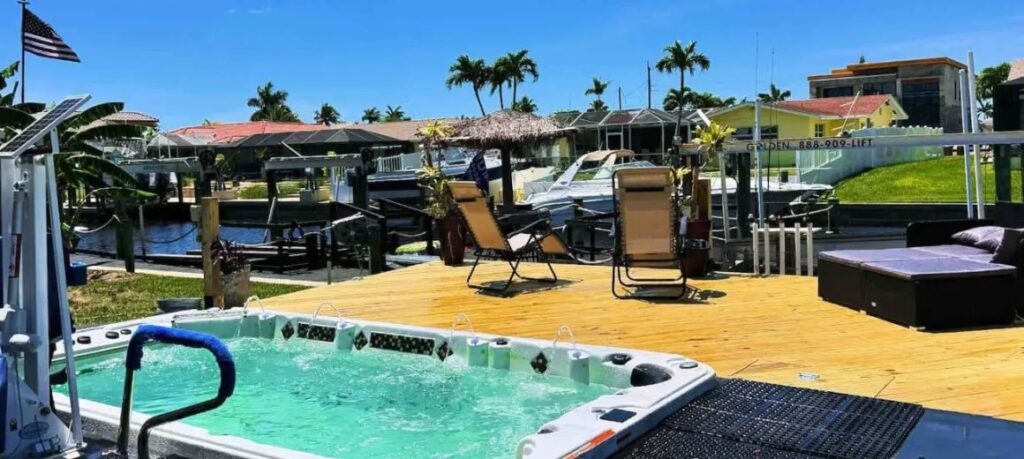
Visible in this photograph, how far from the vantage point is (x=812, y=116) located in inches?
1437

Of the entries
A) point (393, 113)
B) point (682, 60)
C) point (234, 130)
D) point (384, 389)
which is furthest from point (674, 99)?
point (384, 389)

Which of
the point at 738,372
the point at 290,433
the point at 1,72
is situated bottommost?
the point at 290,433

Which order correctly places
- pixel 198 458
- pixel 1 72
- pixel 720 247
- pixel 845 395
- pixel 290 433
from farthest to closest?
1. pixel 1 72
2. pixel 720 247
3. pixel 290 433
4. pixel 845 395
5. pixel 198 458

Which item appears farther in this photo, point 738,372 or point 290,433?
point 290,433

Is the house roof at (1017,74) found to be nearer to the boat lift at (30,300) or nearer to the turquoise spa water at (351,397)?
the turquoise spa water at (351,397)

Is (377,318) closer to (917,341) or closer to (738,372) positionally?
(738,372)

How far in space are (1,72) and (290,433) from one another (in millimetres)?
11875

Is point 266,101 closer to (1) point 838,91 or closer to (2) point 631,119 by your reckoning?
(2) point 631,119

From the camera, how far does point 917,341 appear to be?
15.0 ft

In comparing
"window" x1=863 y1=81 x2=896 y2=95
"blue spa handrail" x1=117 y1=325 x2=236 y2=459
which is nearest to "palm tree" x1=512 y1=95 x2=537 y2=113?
"window" x1=863 y1=81 x2=896 y2=95

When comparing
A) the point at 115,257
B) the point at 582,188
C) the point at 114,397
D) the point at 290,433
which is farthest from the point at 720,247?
the point at 115,257

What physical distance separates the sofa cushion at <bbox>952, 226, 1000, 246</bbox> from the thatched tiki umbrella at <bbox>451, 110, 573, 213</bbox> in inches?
479

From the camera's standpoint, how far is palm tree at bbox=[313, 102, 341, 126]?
83.3 metres

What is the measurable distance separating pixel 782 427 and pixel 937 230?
3629 millimetres
